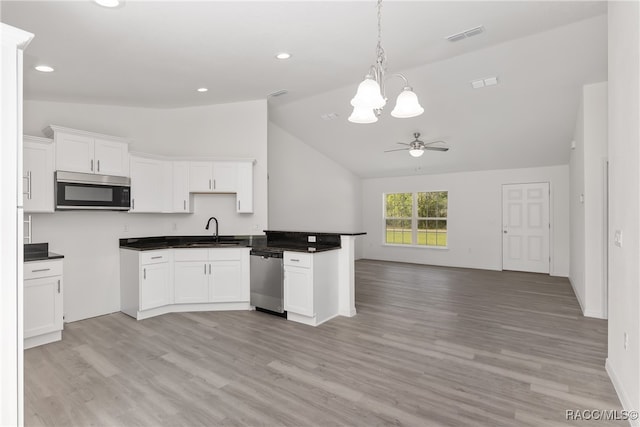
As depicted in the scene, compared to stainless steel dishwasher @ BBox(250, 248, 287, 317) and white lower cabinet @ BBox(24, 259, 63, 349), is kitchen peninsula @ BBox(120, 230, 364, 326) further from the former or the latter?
white lower cabinet @ BBox(24, 259, 63, 349)

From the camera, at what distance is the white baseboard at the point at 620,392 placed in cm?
211

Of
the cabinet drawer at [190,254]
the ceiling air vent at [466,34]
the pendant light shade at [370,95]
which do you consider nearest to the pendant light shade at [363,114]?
the pendant light shade at [370,95]

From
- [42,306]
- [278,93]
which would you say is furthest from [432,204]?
[42,306]

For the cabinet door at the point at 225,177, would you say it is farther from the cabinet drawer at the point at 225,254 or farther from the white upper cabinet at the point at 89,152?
the white upper cabinet at the point at 89,152

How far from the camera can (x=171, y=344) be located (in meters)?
3.42

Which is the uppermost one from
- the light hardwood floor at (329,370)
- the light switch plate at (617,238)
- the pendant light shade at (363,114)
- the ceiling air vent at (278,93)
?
the ceiling air vent at (278,93)

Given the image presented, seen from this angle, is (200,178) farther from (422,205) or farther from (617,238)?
(422,205)

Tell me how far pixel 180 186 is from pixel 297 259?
Answer: 6.83ft

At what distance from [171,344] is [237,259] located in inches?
54.7

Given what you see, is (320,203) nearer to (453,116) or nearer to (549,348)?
(453,116)

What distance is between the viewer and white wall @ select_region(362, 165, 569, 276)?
699cm

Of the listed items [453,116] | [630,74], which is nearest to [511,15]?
[630,74]

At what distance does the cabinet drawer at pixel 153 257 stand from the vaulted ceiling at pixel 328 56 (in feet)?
6.77

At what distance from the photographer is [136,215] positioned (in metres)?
4.80
